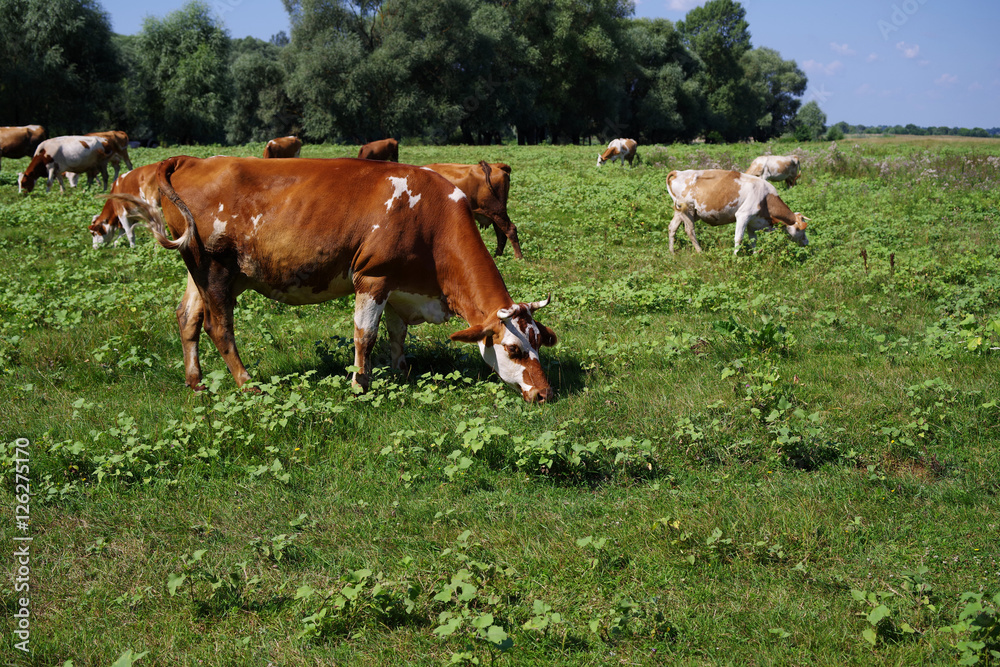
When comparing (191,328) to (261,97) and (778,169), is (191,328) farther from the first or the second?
(261,97)

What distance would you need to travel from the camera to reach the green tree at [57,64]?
44.1m

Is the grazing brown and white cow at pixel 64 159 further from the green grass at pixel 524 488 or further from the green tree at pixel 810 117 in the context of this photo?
the green tree at pixel 810 117

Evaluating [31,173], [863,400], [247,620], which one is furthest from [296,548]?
[31,173]

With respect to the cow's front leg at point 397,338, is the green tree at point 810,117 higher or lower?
higher

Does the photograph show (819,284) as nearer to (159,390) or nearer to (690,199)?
(690,199)

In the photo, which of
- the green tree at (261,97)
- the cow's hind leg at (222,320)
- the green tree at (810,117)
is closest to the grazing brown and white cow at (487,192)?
the cow's hind leg at (222,320)

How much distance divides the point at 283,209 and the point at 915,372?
246 inches

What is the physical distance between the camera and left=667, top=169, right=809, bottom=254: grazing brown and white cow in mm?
13500

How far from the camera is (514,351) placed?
6625 millimetres

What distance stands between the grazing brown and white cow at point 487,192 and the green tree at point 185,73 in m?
42.2

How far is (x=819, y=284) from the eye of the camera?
10.6 meters

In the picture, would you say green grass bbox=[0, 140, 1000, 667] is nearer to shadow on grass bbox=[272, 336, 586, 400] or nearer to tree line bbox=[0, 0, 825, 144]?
shadow on grass bbox=[272, 336, 586, 400]

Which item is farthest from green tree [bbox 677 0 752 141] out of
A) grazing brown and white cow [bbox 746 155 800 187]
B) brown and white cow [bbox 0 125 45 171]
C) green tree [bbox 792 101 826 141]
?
A: brown and white cow [bbox 0 125 45 171]

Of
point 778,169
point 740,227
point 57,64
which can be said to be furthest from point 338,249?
point 57,64
